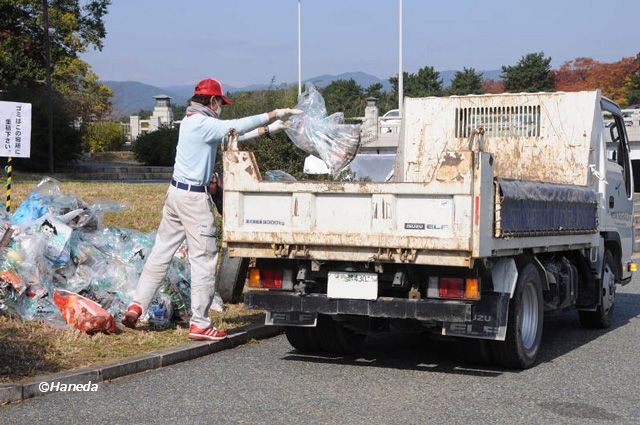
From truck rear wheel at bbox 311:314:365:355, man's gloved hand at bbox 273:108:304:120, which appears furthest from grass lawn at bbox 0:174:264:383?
man's gloved hand at bbox 273:108:304:120

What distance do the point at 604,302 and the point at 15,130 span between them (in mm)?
7969

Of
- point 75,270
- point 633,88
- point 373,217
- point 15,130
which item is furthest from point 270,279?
point 633,88

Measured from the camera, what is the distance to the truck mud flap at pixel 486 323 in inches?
301

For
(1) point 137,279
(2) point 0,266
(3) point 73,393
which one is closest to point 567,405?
(3) point 73,393

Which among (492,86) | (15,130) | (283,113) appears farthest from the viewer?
(492,86)

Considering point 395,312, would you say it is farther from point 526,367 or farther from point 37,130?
point 37,130

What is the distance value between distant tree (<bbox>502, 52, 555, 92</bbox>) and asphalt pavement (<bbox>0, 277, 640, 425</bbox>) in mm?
73646

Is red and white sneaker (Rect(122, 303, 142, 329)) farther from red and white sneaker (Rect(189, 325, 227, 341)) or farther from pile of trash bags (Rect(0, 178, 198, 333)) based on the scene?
red and white sneaker (Rect(189, 325, 227, 341))

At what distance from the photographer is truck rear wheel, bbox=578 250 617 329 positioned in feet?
34.6

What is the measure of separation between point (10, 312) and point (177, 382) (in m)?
2.18

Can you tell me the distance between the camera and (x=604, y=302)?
1058 cm

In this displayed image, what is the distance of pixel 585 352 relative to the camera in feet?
30.5

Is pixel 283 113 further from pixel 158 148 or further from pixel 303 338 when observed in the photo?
pixel 158 148

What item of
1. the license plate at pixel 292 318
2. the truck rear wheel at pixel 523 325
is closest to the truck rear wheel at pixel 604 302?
the truck rear wheel at pixel 523 325
